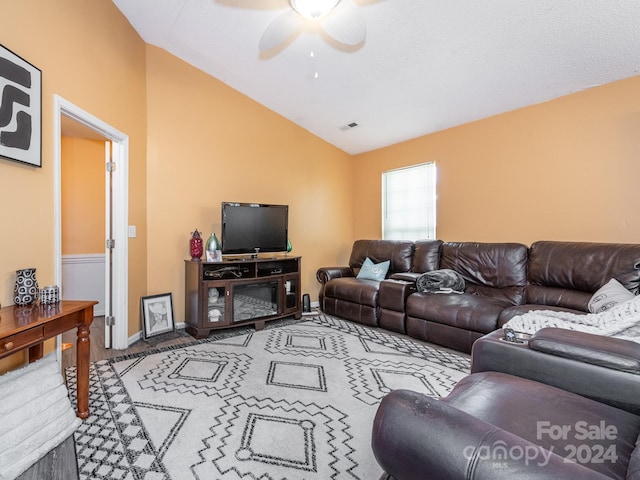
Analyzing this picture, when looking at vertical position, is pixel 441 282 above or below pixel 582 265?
below

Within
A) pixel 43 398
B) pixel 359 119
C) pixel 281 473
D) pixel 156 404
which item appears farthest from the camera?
pixel 359 119

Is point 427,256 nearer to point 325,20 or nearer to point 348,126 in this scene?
point 348,126

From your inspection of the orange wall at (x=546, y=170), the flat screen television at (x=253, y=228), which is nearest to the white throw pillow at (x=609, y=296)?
the orange wall at (x=546, y=170)

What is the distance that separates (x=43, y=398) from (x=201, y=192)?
259 cm

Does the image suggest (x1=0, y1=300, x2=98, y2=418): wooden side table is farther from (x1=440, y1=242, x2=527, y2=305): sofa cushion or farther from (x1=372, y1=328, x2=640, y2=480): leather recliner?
(x1=440, y1=242, x2=527, y2=305): sofa cushion

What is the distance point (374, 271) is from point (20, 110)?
3.69 m

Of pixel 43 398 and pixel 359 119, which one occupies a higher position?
pixel 359 119

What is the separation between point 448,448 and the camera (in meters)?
0.66

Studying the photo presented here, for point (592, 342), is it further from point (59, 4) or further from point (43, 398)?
point (59, 4)

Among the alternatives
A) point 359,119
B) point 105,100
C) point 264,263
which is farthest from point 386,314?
point 105,100

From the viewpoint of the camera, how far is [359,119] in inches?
168

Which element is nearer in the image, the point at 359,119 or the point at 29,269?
the point at 29,269

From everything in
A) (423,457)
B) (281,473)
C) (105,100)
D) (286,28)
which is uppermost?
(286,28)

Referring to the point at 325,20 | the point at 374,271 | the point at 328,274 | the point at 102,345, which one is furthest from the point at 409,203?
the point at 102,345
